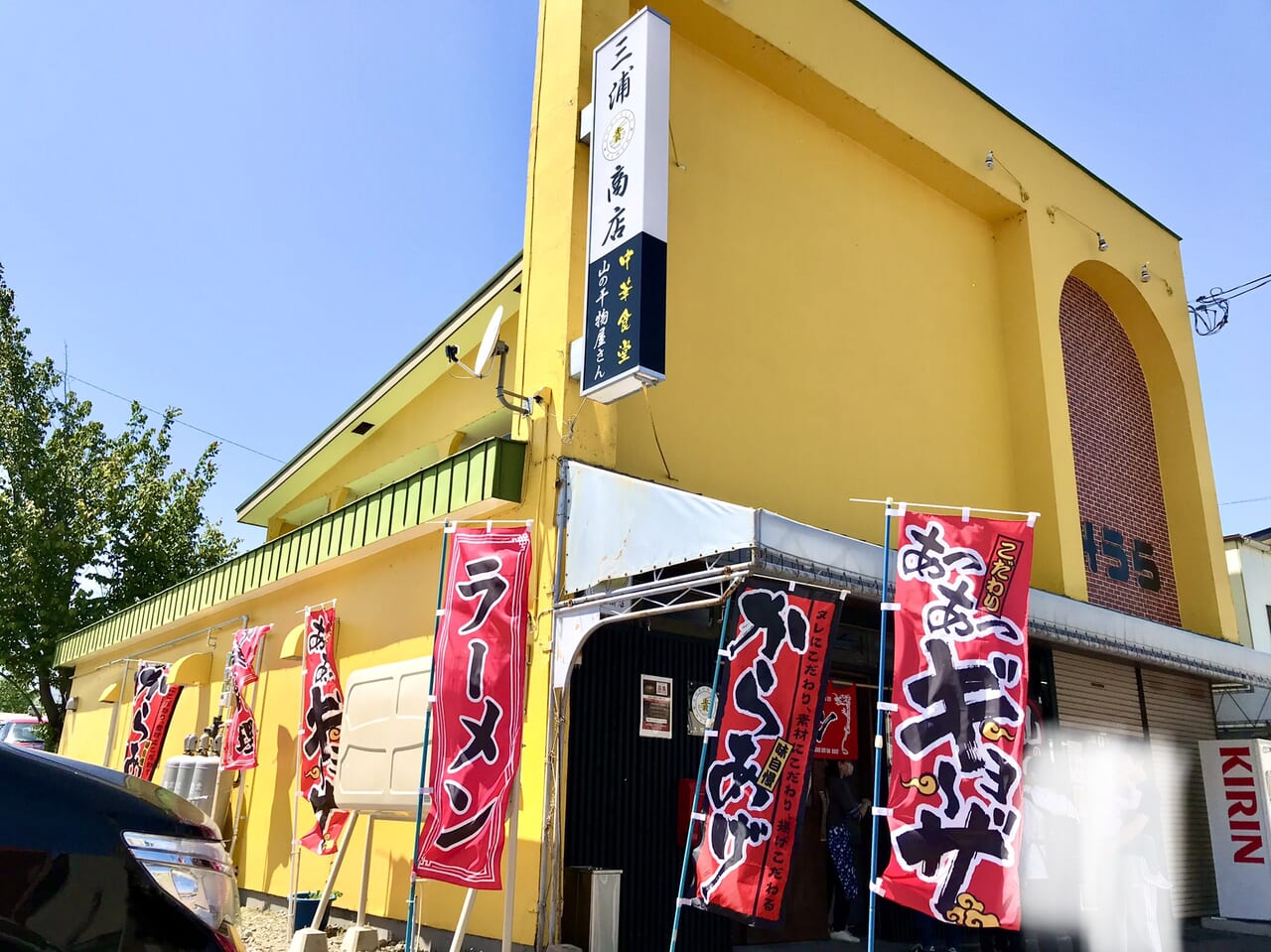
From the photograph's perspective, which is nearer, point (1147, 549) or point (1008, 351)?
point (1008, 351)

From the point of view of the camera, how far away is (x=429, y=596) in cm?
801

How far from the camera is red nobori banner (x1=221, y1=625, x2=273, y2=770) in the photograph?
32.9 feet

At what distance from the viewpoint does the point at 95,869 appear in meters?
2.02

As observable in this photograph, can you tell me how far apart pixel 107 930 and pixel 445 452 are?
30.9 feet

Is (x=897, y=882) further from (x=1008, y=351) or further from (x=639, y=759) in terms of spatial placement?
(x=1008, y=351)

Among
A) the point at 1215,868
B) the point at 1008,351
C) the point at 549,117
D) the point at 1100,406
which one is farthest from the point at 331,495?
the point at 1215,868

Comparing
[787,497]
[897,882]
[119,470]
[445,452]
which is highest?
[119,470]

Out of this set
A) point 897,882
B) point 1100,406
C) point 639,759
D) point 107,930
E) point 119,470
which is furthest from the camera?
point 119,470

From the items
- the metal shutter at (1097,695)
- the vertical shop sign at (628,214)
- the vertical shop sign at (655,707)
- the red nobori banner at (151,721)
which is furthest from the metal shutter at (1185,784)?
the red nobori banner at (151,721)

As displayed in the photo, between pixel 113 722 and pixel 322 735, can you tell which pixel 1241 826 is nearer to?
pixel 322 735

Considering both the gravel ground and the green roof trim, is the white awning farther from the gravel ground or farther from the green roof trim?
the gravel ground

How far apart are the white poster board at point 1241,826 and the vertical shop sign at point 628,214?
8.60 meters

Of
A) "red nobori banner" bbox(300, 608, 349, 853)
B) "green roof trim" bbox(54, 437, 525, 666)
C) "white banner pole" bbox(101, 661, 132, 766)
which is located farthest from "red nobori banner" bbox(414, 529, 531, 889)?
"white banner pole" bbox(101, 661, 132, 766)

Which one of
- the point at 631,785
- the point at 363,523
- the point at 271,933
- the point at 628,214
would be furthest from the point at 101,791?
the point at 271,933
